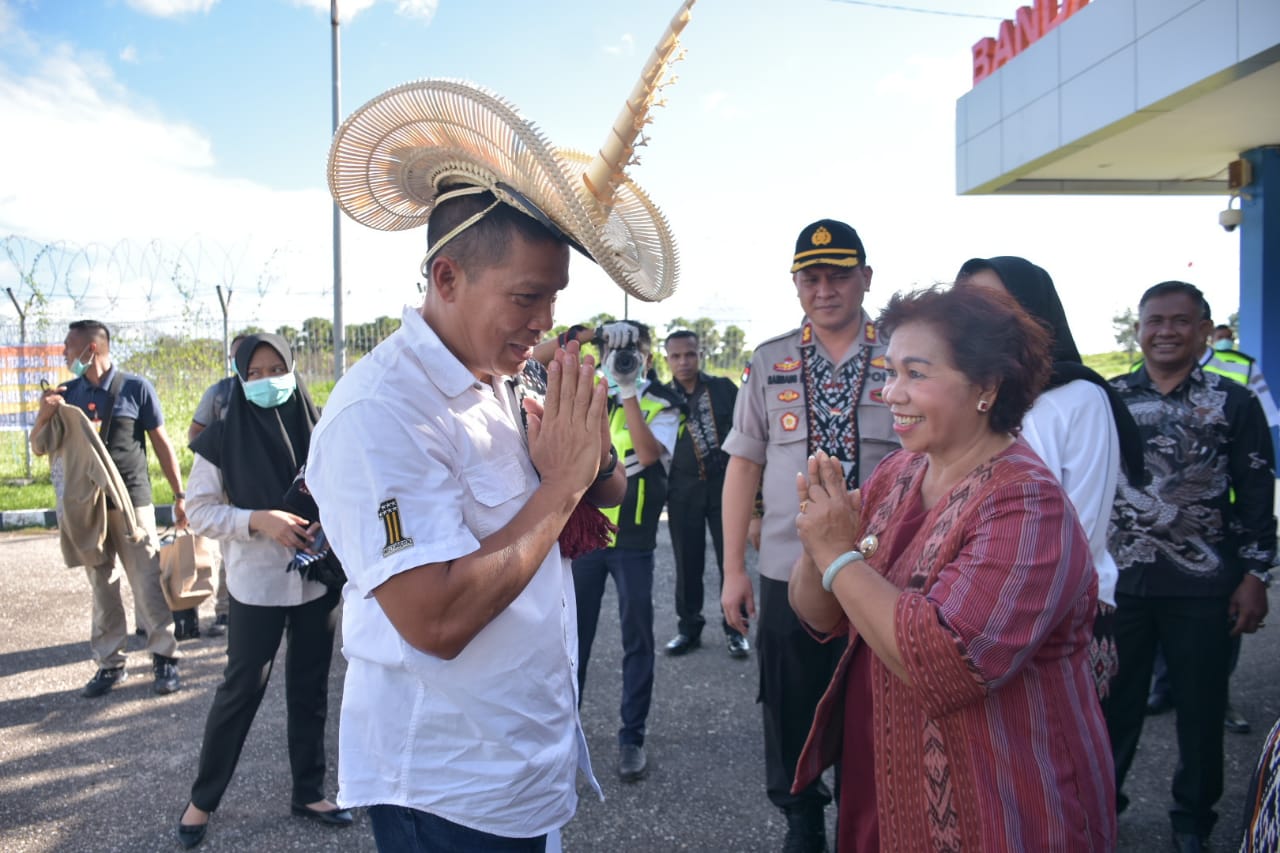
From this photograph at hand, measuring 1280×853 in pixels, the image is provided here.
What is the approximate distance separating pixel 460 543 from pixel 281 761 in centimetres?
330

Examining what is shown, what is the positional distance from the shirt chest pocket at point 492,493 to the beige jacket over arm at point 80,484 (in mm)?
4473

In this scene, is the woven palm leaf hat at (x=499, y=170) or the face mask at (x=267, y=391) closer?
the woven palm leaf hat at (x=499, y=170)

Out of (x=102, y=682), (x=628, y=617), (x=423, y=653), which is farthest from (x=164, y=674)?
(x=423, y=653)

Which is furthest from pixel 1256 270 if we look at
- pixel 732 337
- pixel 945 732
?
pixel 945 732

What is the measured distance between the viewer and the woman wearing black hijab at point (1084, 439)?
2270 millimetres

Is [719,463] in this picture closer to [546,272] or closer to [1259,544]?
[1259,544]

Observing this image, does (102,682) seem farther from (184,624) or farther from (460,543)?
(460,543)

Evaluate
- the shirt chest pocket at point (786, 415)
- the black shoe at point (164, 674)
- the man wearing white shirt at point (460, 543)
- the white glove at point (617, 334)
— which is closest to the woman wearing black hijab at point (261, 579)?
the white glove at point (617, 334)

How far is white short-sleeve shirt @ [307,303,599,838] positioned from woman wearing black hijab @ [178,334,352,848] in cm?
200

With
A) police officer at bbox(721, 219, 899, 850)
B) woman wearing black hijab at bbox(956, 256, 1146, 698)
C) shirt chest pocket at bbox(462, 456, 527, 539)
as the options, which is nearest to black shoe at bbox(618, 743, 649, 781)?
police officer at bbox(721, 219, 899, 850)

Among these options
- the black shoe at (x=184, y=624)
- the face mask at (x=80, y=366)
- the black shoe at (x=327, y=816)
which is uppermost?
the face mask at (x=80, y=366)

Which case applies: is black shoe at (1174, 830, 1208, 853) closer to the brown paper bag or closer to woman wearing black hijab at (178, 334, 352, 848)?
woman wearing black hijab at (178, 334, 352, 848)

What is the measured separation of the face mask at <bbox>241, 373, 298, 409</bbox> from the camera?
141 inches

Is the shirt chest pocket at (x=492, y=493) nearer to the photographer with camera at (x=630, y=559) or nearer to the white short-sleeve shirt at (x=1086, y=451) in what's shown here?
the white short-sleeve shirt at (x=1086, y=451)
